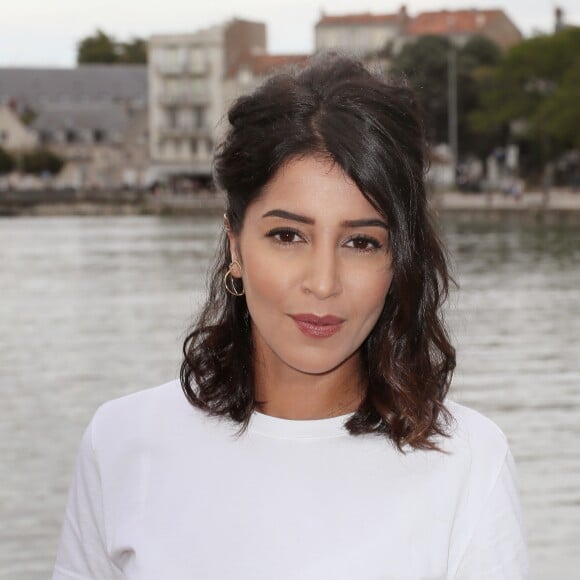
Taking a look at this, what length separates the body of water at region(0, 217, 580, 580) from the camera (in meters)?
8.14

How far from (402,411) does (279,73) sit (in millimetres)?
515

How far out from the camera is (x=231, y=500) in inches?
78.7

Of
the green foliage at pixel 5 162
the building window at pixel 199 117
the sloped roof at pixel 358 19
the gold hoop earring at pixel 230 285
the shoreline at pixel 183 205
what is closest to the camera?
the gold hoop earring at pixel 230 285

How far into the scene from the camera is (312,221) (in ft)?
6.61

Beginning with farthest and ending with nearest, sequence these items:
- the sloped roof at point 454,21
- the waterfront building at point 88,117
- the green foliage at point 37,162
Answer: the waterfront building at point 88,117, the green foliage at point 37,162, the sloped roof at point 454,21

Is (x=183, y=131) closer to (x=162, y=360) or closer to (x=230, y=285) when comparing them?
(x=162, y=360)

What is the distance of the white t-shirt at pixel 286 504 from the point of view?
1920 millimetres

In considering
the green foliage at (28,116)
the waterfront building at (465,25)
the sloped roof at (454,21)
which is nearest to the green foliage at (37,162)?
the green foliage at (28,116)

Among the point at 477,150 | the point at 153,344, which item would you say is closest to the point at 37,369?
the point at 153,344

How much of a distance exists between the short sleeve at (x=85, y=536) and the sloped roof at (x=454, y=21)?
330 ft

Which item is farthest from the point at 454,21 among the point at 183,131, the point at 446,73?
the point at 446,73

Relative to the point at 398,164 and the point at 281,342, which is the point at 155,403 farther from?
the point at 398,164

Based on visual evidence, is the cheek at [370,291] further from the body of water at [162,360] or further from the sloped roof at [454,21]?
the sloped roof at [454,21]

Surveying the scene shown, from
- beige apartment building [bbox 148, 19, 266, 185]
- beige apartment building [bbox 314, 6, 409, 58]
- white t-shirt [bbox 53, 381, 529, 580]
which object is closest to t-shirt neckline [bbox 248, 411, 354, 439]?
white t-shirt [bbox 53, 381, 529, 580]
